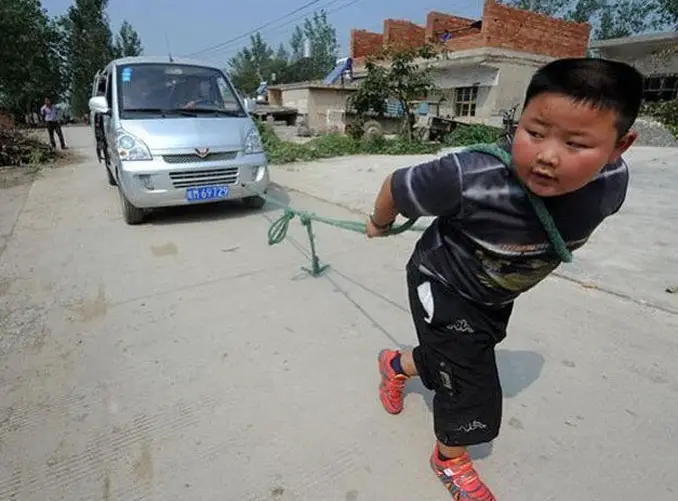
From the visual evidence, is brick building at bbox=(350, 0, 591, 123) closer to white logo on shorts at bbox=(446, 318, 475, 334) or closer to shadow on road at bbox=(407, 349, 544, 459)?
shadow on road at bbox=(407, 349, 544, 459)

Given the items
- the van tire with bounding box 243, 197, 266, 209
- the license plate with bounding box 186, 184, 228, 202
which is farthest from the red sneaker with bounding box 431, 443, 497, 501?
the van tire with bounding box 243, 197, 266, 209

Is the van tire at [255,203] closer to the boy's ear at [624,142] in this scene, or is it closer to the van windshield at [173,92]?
the van windshield at [173,92]

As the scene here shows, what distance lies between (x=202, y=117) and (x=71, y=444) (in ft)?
13.5

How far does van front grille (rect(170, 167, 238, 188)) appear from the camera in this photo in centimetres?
482

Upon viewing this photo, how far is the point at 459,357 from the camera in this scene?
1478mm

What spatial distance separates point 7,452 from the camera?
6.13 feet

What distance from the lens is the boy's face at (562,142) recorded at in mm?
1014

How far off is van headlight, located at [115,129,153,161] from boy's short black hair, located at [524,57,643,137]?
4.48 m

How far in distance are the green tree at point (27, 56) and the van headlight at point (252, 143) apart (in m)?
27.1

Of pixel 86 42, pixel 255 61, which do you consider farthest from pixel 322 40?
pixel 86 42

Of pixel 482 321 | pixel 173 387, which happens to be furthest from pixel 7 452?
pixel 482 321

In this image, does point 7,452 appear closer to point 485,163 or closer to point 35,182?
point 485,163

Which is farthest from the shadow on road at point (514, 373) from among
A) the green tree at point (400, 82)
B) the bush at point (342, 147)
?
the green tree at point (400, 82)

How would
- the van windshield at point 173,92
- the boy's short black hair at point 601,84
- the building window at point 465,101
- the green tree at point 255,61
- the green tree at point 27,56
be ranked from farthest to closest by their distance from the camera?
1. the green tree at point 255,61
2. the green tree at point 27,56
3. the building window at point 465,101
4. the van windshield at point 173,92
5. the boy's short black hair at point 601,84
